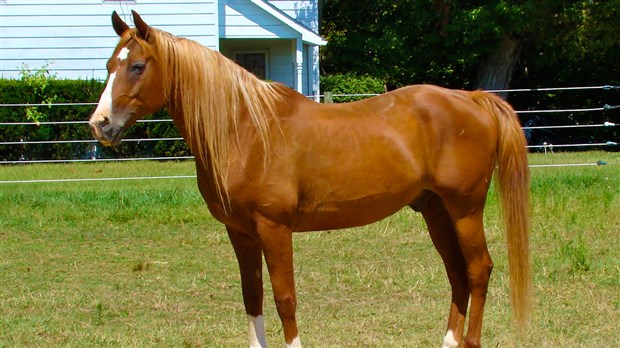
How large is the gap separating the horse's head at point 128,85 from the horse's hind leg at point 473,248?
5.61 ft

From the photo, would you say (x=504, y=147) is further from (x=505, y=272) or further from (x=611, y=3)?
(x=611, y=3)

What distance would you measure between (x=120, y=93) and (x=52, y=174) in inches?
360

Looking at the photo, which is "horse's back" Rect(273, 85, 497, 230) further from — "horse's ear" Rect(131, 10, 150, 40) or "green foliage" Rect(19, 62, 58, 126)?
"green foliage" Rect(19, 62, 58, 126)

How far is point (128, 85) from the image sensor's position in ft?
13.8

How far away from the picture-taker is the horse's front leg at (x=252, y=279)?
458 cm

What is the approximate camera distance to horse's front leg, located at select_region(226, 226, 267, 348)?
4.58m

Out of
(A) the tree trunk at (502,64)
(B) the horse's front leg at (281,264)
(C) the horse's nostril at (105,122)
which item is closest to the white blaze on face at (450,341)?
(B) the horse's front leg at (281,264)

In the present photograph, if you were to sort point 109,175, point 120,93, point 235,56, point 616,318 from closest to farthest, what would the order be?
1. point 120,93
2. point 616,318
3. point 109,175
4. point 235,56

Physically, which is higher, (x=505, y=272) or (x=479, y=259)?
(x=479, y=259)

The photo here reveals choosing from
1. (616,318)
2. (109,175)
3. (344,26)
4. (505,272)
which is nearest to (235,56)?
(344,26)

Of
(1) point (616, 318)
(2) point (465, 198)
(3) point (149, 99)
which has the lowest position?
(1) point (616, 318)

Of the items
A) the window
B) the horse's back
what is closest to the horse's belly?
the horse's back

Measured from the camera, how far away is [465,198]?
15.3 ft

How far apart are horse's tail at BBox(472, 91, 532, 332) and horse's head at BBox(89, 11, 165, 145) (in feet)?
6.18
